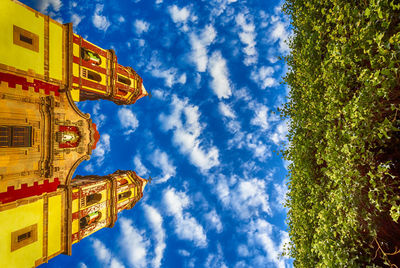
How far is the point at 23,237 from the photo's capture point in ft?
36.6

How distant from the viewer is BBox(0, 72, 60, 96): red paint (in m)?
10.5

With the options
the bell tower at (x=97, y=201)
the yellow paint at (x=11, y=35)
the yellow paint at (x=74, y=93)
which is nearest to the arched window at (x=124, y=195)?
the bell tower at (x=97, y=201)

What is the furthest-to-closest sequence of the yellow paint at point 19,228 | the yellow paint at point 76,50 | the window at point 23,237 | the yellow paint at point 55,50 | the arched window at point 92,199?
the arched window at point 92,199 < the yellow paint at point 76,50 < the yellow paint at point 55,50 < the window at point 23,237 < the yellow paint at point 19,228

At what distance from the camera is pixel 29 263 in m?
11.4

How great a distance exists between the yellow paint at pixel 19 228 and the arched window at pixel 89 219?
4.82 meters

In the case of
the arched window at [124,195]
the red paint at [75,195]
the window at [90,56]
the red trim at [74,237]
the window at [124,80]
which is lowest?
the red trim at [74,237]

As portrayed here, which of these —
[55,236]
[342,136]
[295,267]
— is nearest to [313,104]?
[342,136]

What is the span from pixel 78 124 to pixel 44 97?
336cm

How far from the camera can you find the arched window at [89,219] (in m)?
16.8

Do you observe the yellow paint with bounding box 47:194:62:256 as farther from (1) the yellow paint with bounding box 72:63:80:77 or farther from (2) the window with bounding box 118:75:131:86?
(2) the window with bounding box 118:75:131:86

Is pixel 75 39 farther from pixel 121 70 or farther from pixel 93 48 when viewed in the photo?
pixel 121 70

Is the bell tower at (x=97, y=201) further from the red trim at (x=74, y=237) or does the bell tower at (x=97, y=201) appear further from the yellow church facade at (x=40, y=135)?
the yellow church facade at (x=40, y=135)

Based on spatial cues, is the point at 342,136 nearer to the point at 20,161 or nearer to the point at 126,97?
the point at 20,161

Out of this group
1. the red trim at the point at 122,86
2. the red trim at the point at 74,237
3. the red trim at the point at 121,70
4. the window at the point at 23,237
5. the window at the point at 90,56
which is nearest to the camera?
the window at the point at 23,237
